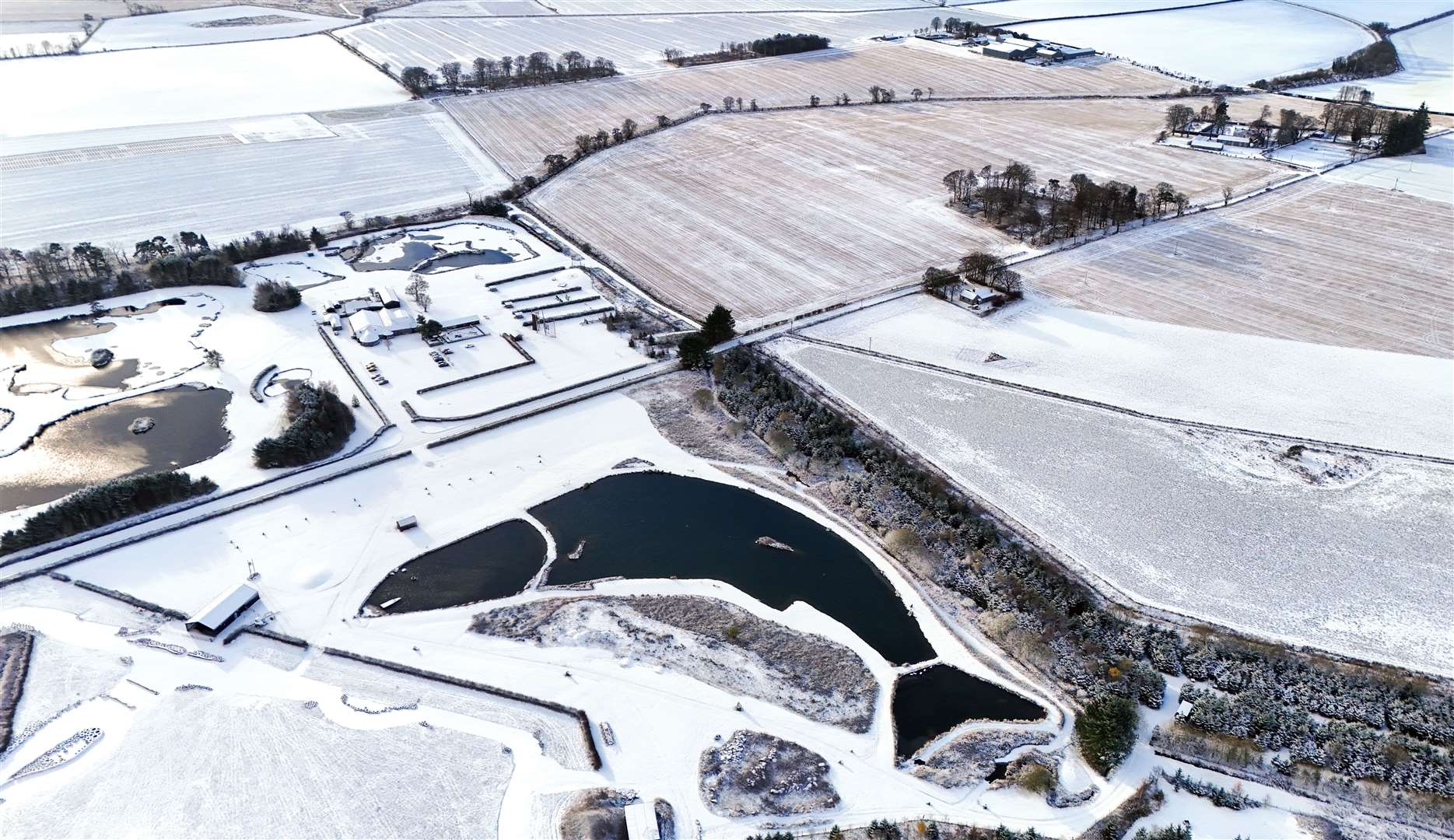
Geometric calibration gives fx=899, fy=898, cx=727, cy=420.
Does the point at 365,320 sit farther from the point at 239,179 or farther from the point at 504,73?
the point at 504,73

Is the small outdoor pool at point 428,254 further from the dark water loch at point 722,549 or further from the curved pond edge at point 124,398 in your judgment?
the dark water loch at point 722,549

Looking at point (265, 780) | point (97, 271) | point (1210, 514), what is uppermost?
point (97, 271)

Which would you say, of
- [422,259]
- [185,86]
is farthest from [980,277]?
[185,86]

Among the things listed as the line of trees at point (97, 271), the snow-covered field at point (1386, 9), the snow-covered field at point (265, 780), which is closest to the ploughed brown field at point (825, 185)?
the line of trees at point (97, 271)

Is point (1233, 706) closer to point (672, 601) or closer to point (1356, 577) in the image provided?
point (1356, 577)

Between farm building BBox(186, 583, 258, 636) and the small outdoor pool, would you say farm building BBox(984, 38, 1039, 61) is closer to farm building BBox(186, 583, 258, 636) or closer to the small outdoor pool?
the small outdoor pool

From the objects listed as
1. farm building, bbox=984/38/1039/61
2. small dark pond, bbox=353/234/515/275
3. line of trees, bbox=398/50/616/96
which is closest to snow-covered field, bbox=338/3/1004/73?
line of trees, bbox=398/50/616/96
